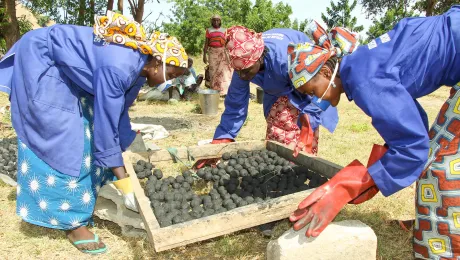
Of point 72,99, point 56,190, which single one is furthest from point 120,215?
point 72,99

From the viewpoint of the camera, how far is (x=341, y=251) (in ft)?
6.41

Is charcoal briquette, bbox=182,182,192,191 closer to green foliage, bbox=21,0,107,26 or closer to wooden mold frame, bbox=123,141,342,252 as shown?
wooden mold frame, bbox=123,141,342,252

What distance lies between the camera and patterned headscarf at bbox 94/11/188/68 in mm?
2234

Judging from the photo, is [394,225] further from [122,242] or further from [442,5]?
[442,5]

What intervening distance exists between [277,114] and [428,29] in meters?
1.72

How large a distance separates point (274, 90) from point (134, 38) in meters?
1.29

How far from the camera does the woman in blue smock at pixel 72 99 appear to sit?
2201 millimetres

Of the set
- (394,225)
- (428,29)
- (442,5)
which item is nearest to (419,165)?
(428,29)

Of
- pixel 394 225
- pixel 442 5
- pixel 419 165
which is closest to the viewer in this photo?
pixel 419 165

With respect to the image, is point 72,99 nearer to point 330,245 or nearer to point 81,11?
point 330,245

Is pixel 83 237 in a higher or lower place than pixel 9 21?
lower

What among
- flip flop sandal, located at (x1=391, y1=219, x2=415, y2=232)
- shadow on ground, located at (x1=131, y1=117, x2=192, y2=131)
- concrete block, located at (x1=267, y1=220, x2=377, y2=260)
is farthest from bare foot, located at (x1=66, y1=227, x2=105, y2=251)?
shadow on ground, located at (x1=131, y1=117, x2=192, y2=131)

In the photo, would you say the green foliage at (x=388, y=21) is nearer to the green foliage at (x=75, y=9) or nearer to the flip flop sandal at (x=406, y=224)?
the green foliage at (x=75, y=9)

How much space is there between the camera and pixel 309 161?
2.90 meters
